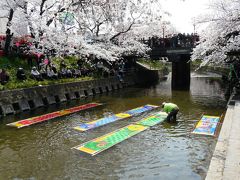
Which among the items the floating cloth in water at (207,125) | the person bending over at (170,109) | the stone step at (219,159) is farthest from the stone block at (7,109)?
the stone step at (219,159)

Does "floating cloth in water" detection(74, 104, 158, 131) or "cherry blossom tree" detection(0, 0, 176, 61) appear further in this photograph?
"cherry blossom tree" detection(0, 0, 176, 61)

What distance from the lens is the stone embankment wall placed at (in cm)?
1883

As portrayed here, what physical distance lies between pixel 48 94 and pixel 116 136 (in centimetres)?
1065

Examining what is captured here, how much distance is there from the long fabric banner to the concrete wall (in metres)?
8.40

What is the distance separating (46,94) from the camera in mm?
22141

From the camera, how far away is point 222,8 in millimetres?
19203

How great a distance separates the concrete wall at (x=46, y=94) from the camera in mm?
18786

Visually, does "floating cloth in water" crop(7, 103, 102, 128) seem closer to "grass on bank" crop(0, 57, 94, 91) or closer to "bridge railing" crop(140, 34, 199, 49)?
"grass on bank" crop(0, 57, 94, 91)

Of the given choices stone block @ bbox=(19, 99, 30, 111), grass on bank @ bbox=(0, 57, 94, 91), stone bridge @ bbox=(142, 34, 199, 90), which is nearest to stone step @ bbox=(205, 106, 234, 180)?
stone block @ bbox=(19, 99, 30, 111)

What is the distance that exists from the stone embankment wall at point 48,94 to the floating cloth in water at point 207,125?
1163cm

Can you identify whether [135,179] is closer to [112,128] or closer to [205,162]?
[205,162]

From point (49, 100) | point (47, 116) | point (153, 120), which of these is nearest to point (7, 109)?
point (47, 116)

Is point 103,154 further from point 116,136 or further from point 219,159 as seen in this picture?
point 219,159

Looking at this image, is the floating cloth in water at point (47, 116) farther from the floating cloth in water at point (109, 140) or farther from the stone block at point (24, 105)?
the floating cloth in water at point (109, 140)
